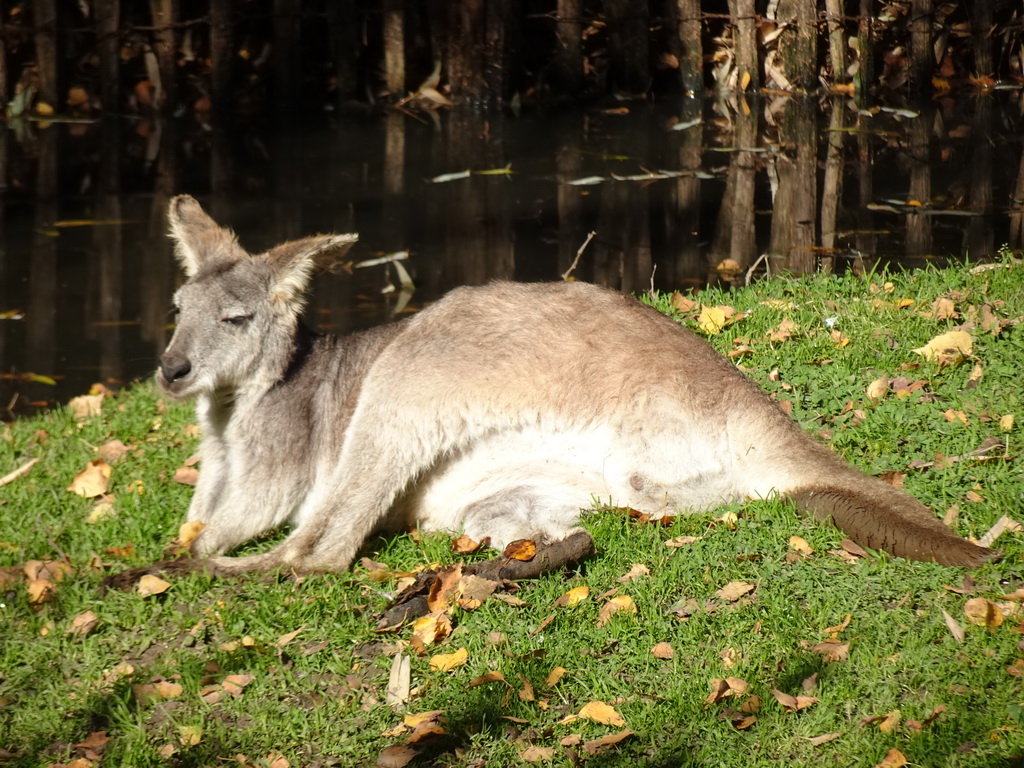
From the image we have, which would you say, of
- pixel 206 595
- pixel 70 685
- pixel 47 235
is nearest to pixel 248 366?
pixel 206 595

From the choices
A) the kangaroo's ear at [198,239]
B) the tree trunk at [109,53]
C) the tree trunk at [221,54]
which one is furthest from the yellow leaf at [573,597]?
the tree trunk at [109,53]

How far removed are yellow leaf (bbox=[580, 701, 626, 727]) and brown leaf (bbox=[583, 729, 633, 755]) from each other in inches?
2.9

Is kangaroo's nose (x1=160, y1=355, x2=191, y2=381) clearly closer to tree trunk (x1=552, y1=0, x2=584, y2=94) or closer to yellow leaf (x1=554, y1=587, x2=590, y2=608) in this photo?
yellow leaf (x1=554, y1=587, x2=590, y2=608)

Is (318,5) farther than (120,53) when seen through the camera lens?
Yes

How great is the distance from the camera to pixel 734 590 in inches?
151

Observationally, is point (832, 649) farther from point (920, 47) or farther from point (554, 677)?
point (920, 47)

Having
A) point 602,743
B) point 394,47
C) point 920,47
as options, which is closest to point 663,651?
point 602,743

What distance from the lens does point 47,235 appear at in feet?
30.3

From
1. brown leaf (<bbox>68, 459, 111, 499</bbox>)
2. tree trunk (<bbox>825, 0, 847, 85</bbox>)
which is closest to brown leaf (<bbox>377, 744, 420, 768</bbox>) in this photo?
brown leaf (<bbox>68, 459, 111, 499</bbox>)

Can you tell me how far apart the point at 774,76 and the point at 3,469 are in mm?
9822

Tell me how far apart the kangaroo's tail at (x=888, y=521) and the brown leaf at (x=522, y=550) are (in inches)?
38.1

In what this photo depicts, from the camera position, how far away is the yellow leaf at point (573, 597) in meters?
3.91

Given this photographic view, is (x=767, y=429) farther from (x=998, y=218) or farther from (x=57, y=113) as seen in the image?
(x=57, y=113)

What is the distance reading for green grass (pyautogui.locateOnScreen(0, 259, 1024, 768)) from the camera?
3.24m
